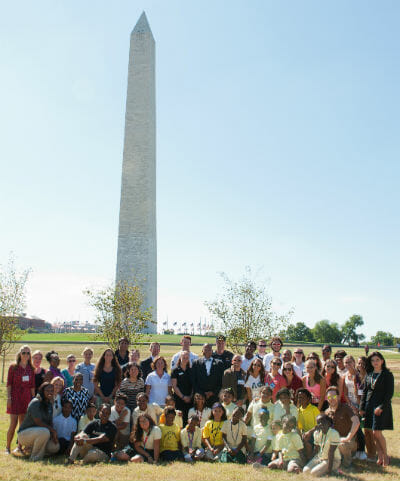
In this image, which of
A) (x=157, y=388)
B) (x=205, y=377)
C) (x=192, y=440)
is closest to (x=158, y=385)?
→ (x=157, y=388)

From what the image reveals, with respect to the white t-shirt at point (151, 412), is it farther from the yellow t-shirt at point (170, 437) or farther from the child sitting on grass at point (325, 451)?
the child sitting on grass at point (325, 451)

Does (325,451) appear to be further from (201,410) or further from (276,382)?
(201,410)

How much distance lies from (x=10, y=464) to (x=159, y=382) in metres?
2.55

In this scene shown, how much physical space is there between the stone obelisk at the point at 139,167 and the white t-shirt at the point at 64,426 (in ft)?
100

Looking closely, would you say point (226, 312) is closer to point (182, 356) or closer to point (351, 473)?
point (182, 356)

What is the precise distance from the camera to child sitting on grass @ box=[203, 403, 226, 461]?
298 inches

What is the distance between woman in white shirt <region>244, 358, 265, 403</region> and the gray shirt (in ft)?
10.5

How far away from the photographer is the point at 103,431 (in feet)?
24.8

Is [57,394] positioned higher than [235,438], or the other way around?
[57,394]

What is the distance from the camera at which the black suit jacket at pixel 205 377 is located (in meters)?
8.57

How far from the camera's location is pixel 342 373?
28.7 feet

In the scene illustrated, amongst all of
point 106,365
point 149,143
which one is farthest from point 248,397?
point 149,143

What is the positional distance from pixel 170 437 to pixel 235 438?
1.00 meters

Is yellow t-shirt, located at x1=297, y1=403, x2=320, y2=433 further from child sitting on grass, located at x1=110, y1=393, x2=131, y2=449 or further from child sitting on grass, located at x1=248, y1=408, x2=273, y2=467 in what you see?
child sitting on grass, located at x1=110, y1=393, x2=131, y2=449
